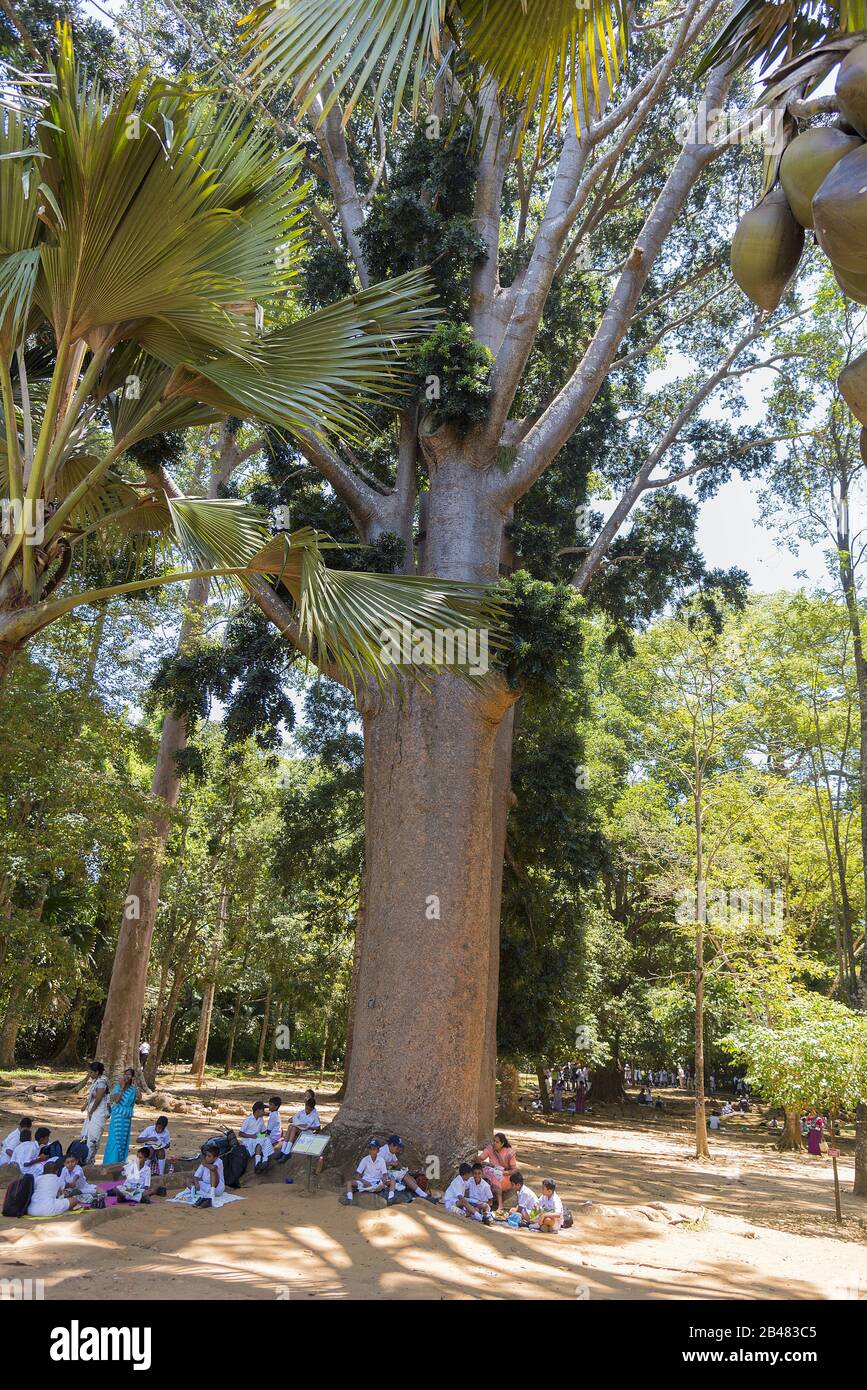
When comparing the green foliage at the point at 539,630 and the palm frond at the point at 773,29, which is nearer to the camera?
the palm frond at the point at 773,29

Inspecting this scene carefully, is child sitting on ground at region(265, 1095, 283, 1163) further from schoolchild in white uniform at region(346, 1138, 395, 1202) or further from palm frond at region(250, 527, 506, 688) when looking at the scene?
palm frond at region(250, 527, 506, 688)

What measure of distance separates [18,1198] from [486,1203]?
4.01 metres

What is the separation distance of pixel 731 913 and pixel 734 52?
19466 millimetres

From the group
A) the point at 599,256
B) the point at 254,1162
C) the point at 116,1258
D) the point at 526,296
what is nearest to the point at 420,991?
the point at 254,1162

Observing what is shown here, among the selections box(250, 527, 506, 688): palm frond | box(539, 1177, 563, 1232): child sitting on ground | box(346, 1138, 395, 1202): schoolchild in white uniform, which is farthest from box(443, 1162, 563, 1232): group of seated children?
box(250, 527, 506, 688): palm frond

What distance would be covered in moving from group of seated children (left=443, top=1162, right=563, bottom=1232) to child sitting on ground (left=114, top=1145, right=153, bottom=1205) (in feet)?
8.78

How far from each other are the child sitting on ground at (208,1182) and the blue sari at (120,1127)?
2094mm

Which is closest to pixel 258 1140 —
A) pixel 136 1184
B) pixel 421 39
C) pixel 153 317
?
pixel 136 1184

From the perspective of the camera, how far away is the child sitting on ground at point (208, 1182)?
8.64 metres

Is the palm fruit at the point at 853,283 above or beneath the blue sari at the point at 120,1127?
above

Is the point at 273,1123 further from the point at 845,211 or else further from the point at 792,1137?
the point at 792,1137

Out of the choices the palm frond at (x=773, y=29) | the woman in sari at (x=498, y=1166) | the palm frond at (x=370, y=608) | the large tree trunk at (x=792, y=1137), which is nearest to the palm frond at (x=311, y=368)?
the palm frond at (x=370, y=608)

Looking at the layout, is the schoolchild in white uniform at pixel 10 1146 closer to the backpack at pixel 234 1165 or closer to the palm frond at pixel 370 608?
the backpack at pixel 234 1165

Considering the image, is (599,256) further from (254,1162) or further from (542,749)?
(254,1162)
